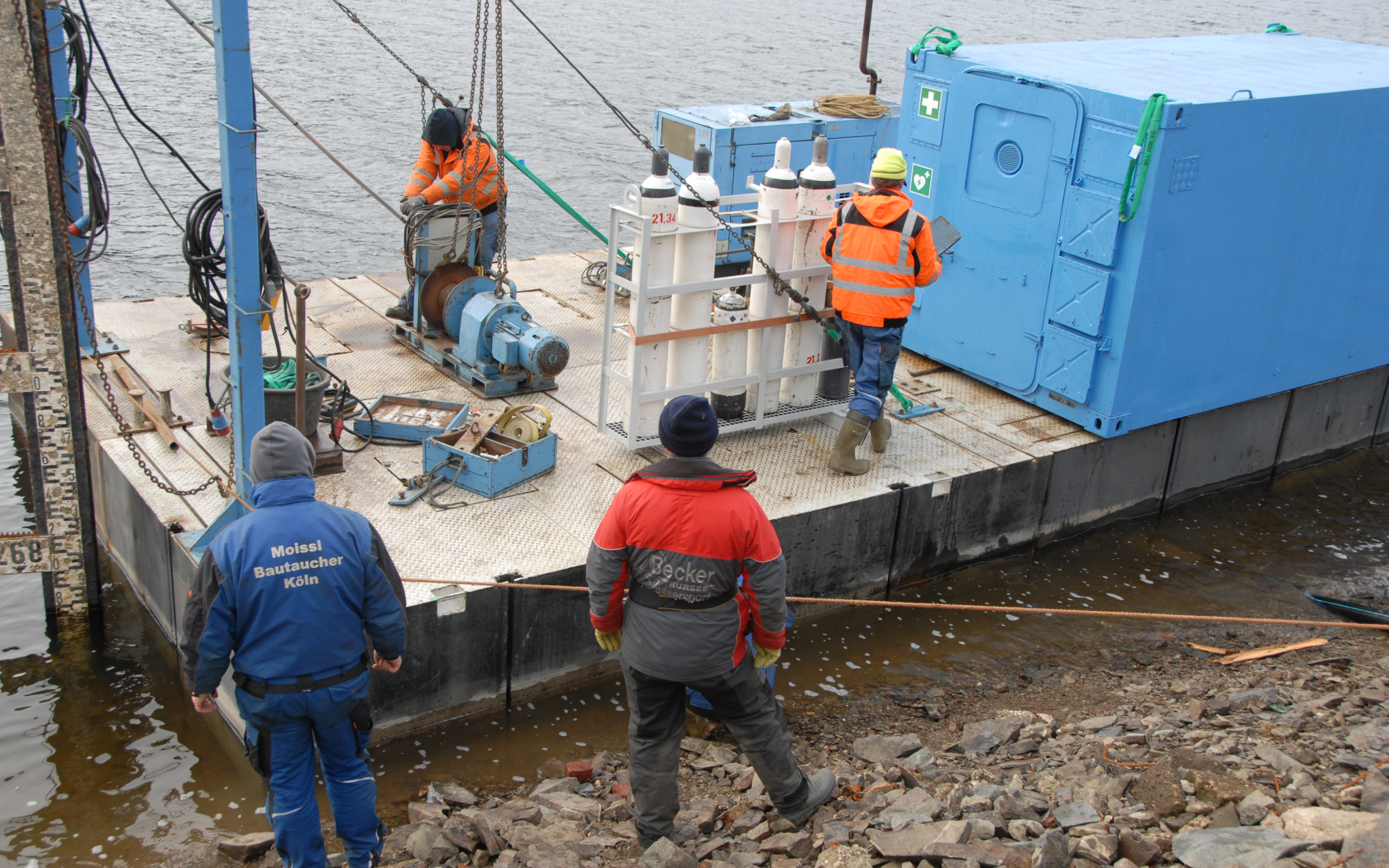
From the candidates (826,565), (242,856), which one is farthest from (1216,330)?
(242,856)

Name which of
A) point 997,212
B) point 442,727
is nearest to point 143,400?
point 442,727

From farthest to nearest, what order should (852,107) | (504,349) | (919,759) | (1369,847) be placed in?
(852,107), (504,349), (919,759), (1369,847)

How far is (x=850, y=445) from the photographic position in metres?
7.20

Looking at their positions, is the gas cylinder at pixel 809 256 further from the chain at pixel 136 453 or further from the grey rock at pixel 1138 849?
the grey rock at pixel 1138 849

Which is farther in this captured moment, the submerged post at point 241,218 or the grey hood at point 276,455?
the submerged post at point 241,218

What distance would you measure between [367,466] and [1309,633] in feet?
19.5

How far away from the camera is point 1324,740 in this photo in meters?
5.37

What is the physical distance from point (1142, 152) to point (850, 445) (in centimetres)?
247

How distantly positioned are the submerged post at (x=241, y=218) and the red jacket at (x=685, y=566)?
2313mm

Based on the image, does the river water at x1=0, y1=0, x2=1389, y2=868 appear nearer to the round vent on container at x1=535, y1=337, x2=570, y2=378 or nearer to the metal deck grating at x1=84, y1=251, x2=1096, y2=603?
the metal deck grating at x1=84, y1=251, x2=1096, y2=603

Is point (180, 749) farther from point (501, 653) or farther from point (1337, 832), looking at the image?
point (1337, 832)

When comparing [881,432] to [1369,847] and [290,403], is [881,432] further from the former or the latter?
[1369,847]

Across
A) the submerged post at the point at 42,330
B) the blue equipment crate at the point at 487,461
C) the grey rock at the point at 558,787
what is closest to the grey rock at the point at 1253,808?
the grey rock at the point at 558,787

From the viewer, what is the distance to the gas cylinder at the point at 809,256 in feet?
23.9
